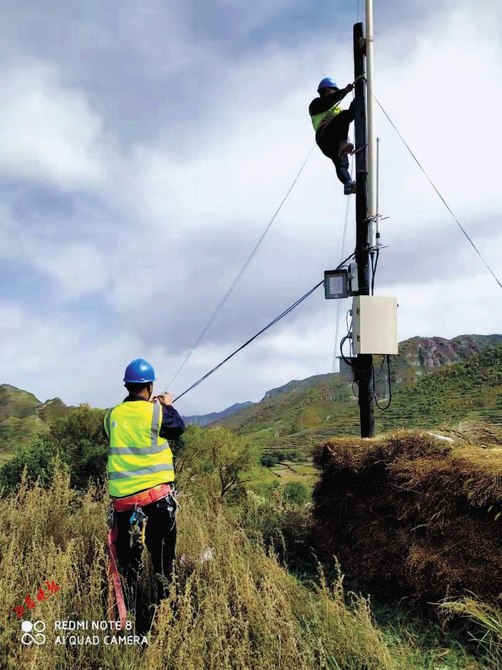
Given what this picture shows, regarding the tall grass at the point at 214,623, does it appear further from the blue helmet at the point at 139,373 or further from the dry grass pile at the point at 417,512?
the blue helmet at the point at 139,373

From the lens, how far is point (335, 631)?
128 inches

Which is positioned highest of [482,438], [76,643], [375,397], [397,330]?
[397,330]

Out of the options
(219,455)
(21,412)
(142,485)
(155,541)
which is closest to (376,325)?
(142,485)

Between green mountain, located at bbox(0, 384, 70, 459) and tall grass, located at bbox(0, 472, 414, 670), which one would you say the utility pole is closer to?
tall grass, located at bbox(0, 472, 414, 670)

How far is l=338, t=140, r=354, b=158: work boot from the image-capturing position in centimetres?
675

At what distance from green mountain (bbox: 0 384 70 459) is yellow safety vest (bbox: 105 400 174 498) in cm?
6222

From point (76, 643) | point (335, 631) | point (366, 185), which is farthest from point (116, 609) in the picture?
point (366, 185)

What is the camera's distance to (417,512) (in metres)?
4.13

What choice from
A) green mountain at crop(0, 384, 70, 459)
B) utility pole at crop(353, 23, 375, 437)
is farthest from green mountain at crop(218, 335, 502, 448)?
green mountain at crop(0, 384, 70, 459)

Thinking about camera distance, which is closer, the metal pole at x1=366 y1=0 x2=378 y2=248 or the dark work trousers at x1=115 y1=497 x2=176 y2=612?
the dark work trousers at x1=115 y1=497 x2=176 y2=612

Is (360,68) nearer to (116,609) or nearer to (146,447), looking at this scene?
(146,447)

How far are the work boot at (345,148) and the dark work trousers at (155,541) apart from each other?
5.40m

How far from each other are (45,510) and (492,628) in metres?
4.64

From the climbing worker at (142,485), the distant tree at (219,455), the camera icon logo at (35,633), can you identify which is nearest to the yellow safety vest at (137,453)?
the climbing worker at (142,485)
